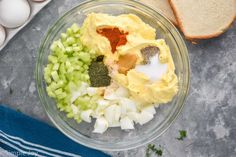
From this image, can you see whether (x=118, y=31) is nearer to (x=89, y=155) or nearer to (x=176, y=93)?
(x=176, y=93)

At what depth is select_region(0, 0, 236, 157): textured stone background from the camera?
2.05 metres

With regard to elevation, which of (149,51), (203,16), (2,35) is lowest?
(203,16)

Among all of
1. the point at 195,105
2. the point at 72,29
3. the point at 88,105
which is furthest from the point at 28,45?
the point at 195,105

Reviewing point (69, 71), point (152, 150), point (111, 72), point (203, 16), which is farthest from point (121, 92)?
point (203, 16)

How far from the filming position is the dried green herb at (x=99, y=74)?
6.08 ft

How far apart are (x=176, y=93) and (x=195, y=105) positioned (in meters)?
0.19

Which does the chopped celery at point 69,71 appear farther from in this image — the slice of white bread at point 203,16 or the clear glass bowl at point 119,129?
the slice of white bread at point 203,16

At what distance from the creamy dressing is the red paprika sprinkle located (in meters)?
0.11

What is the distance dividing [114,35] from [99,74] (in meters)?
0.15

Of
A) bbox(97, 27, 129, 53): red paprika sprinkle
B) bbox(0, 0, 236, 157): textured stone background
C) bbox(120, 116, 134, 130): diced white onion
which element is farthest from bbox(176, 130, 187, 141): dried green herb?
bbox(97, 27, 129, 53): red paprika sprinkle

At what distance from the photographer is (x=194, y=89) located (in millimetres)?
2068

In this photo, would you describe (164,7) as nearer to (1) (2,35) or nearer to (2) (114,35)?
(2) (114,35)

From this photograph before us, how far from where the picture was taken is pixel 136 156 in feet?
6.83

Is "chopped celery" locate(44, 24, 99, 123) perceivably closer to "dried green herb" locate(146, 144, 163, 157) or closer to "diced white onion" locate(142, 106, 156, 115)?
"diced white onion" locate(142, 106, 156, 115)
